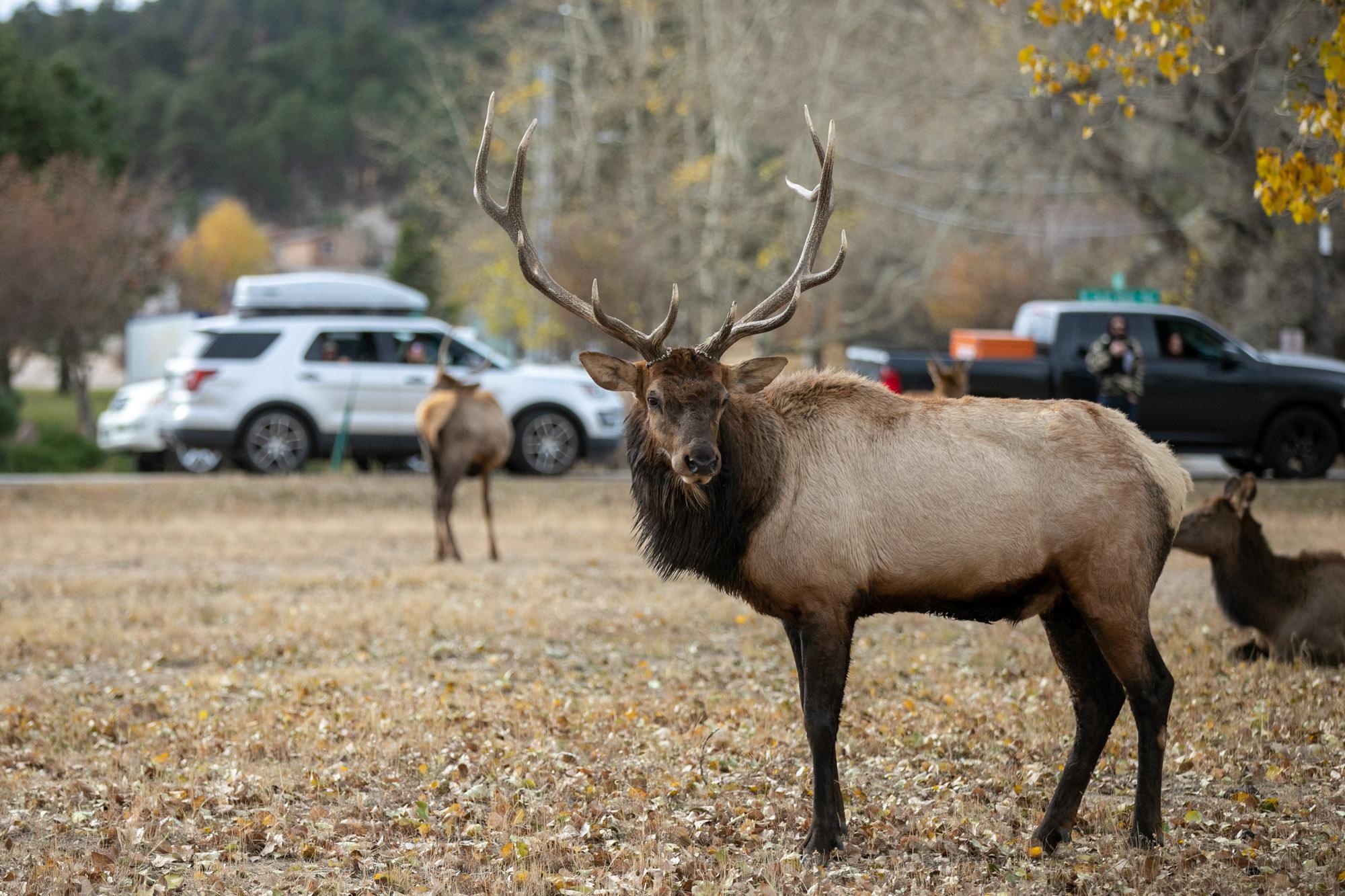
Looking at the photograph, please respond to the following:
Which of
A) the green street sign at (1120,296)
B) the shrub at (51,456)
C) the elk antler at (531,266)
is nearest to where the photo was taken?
the elk antler at (531,266)

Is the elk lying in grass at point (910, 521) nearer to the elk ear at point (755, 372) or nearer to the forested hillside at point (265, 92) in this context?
the elk ear at point (755, 372)

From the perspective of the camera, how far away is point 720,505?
6012mm

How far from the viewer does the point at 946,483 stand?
19.4ft

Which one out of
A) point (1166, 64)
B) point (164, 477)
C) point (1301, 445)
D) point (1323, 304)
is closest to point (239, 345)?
point (164, 477)

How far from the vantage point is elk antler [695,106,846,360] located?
6.21 meters

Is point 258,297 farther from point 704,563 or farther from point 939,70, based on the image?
point 704,563

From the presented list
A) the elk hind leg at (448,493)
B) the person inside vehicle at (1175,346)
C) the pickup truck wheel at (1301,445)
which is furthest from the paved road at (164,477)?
the elk hind leg at (448,493)

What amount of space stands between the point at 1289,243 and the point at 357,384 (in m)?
16.0

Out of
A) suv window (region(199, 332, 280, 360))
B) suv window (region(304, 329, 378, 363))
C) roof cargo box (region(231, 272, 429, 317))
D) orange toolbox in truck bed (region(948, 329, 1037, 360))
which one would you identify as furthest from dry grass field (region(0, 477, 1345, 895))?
roof cargo box (region(231, 272, 429, 317))

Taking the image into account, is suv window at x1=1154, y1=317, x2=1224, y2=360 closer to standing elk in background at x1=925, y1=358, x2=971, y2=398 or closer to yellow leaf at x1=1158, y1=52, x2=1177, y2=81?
standing elk in background at x1=925, y1=358, x2=971, y2=398

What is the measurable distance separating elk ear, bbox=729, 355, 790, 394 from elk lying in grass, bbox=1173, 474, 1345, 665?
12.0 feet

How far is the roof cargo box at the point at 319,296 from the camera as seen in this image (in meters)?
23.0

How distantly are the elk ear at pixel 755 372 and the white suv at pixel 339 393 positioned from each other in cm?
1353

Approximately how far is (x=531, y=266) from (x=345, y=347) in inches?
562
